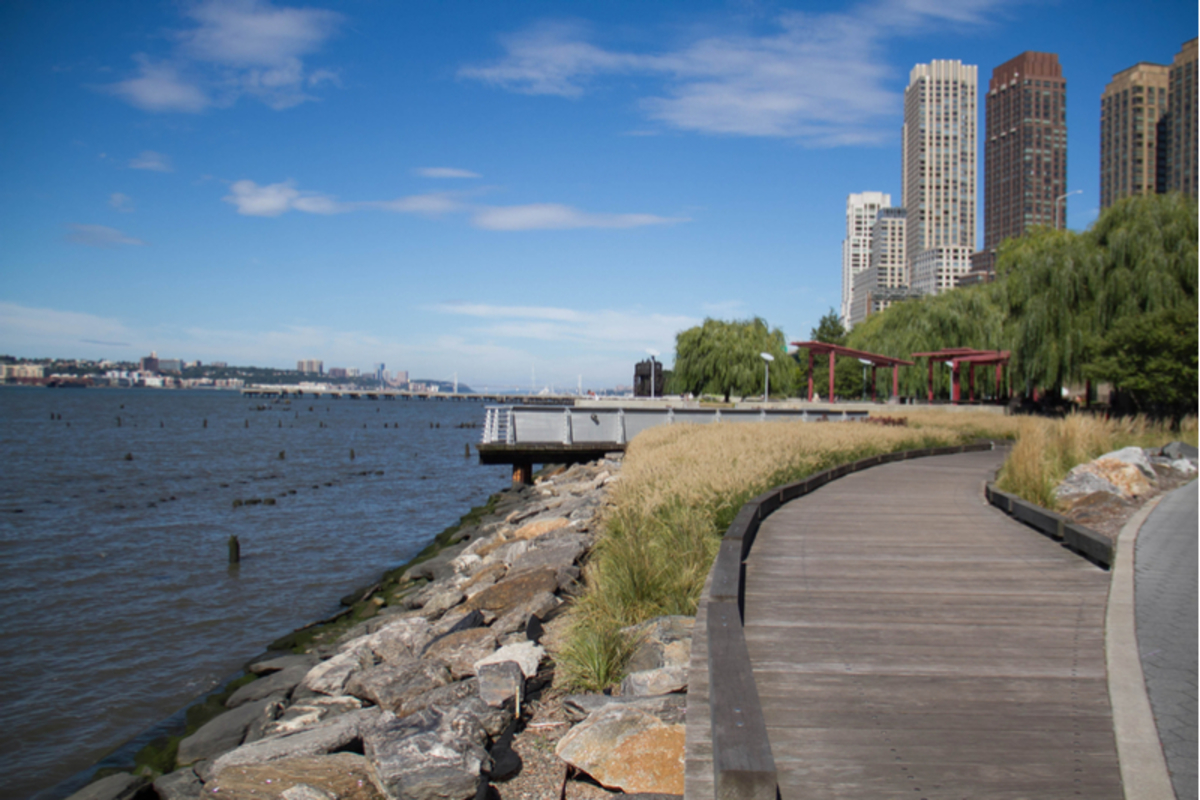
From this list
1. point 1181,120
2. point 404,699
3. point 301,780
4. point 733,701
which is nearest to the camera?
point 733,701

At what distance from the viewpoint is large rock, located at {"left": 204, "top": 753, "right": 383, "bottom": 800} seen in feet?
16.1

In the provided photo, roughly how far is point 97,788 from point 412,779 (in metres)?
3.52

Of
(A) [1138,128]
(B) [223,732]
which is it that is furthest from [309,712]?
(A) [1138,128]

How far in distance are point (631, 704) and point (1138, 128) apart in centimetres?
21883

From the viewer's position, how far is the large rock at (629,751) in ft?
14.0

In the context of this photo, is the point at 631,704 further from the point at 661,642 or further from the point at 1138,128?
the point at 1138,128

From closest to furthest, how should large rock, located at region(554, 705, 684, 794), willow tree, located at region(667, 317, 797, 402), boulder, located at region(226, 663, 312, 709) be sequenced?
large rock, located at region(554, 705, 684, 794) < boulder, located at region(226, 663, 312, 709) < willow tree, located at region(667, 317, 797, 402)

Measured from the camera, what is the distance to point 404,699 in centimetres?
686

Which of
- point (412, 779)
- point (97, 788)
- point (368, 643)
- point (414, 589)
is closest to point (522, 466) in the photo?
point (414, 589)

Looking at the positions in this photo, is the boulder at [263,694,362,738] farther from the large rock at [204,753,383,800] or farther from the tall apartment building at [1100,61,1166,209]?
the tall apartment building at [1100,61,1166,209]

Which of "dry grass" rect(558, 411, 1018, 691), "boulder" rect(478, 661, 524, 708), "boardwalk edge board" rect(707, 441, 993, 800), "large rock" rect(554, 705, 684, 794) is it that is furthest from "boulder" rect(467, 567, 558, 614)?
"large rock" rect(554, 705, 684, 794)

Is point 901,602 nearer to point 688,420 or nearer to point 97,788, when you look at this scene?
point 97,788

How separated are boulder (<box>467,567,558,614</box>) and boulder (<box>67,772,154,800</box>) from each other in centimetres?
387

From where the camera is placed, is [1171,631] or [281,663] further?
[281,663]
